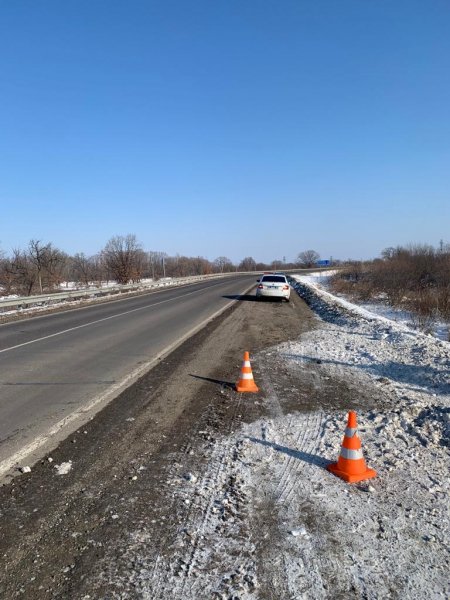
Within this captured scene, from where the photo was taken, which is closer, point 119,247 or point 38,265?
point 38,265

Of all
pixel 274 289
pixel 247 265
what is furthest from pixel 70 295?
pixel 247 265

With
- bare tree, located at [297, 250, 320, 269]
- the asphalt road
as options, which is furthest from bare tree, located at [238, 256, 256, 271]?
the asphalt road

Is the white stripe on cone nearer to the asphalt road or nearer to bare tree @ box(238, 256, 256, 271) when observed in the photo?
the asphalt road

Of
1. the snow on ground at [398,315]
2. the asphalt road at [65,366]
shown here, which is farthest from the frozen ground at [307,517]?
the snow on ground at [398,315]

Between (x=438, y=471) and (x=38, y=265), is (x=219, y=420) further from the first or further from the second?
(x=38, y=265)

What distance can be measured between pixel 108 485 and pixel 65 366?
5.29m

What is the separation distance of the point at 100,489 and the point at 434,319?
609 inches

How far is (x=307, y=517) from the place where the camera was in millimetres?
3262

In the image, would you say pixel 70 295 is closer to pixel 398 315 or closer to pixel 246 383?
pixel 398 315

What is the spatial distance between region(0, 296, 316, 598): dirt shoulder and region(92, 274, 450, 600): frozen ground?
139 millimetres

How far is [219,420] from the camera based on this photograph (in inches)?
215

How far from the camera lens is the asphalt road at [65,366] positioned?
5.27 m

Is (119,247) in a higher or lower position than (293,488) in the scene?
higher

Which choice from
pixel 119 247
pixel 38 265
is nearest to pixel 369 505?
pixel 38 265
